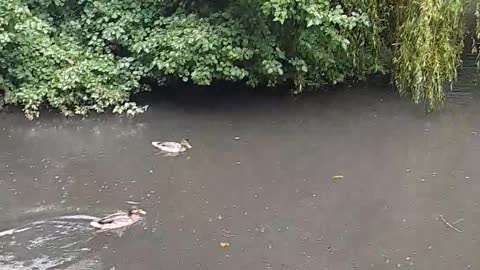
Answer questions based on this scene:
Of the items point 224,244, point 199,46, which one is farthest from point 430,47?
point 224,244

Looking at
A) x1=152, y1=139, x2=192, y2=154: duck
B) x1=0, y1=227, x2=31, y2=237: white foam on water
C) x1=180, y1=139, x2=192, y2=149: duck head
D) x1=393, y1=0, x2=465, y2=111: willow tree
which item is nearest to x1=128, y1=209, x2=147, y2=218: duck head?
x1=0, y1=227, x2=31, y2=237: white foam on water

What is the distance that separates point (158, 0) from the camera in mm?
8242

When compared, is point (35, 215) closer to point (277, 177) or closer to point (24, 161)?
point (24, 161)

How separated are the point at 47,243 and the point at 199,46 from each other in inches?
126

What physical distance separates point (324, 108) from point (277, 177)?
1.94 meters

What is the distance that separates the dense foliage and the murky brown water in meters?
0.32

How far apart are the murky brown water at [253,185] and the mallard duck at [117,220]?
89 mm

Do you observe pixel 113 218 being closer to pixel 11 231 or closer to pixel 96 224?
pixel 96 224

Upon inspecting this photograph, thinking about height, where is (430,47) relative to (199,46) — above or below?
below

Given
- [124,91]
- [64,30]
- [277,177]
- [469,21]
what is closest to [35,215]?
[277,177]

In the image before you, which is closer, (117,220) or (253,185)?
(117,220)

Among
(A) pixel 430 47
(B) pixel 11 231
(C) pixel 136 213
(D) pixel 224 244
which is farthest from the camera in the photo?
(A) pixel 430 47

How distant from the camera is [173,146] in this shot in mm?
6895

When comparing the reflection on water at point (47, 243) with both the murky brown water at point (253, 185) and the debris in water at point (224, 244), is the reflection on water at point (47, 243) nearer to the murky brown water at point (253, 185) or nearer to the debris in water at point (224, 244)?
the murky brown water at point (253, 185)
